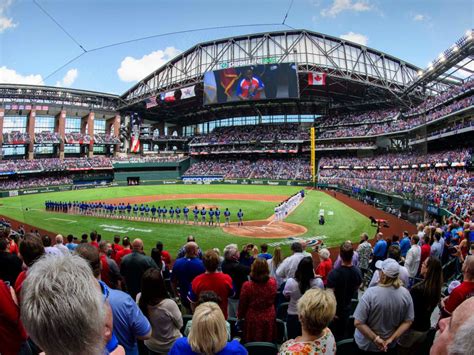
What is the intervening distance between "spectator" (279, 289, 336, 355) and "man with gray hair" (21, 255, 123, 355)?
1811 millimetres

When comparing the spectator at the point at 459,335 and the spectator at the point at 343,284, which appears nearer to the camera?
the spectator at the point at 459,335

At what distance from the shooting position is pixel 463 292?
4.35 m

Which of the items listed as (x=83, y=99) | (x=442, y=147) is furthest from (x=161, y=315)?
(x=83, y=99)

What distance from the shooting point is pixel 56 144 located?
239ft

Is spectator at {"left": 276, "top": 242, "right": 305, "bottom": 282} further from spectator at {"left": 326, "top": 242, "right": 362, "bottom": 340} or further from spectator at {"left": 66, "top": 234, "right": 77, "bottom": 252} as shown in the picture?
spectator at {"left": 66, "top": 234, "right": 77, "bottom": 252}

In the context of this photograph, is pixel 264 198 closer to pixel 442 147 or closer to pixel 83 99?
pixel 442 147

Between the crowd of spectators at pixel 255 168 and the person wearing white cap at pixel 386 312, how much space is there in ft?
203

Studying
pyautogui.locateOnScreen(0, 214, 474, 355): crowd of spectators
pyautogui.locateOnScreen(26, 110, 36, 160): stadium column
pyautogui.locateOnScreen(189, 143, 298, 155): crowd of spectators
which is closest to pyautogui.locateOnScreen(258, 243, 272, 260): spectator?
pyautogui.locateOnScreen(0, 214, 474, 355): crowd of spectators

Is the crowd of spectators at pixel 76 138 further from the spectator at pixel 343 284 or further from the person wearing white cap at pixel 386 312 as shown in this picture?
the person wearing white cap at pixel 386 312

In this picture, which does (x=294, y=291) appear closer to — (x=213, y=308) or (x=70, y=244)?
(x=213, y=308)

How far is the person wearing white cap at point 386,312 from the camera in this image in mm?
4223

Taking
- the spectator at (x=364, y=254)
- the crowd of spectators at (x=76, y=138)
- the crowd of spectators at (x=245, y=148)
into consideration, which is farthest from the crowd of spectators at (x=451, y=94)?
the crowd of spectators at (x=76, y=138)

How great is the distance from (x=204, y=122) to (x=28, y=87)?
41.9 meters

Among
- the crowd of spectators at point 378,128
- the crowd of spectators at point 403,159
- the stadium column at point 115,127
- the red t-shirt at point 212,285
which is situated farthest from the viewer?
the stadium column at point 115,127
